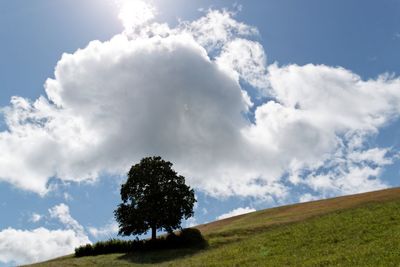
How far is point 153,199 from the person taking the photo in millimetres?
73688

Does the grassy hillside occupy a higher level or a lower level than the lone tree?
lower

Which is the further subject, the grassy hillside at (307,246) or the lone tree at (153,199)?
the lone tree at (153,199)

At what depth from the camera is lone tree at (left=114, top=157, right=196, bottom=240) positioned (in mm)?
72625

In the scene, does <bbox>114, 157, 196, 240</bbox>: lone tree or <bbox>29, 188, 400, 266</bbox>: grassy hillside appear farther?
<bbox>114, 157, 196, 240</bbox>: lone tree

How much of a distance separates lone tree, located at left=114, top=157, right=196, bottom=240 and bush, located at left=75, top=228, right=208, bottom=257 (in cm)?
325

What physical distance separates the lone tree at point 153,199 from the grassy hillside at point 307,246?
24.3ft

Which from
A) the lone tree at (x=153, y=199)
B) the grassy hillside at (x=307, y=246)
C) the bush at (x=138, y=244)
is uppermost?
the lone tree at (x=153, y=199)

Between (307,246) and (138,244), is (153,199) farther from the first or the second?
(307,246)

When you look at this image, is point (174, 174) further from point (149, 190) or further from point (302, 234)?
point (302, 234)

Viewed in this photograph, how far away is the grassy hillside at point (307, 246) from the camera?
1425 inches

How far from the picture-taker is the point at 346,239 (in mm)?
44688

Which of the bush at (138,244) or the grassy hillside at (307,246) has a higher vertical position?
the bush at (138,244)

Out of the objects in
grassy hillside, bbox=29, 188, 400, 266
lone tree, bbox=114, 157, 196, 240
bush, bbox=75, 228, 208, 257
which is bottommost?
grassy hillside, bbox=29, 188, 400, 266

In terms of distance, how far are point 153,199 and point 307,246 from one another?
3310 centimetres
